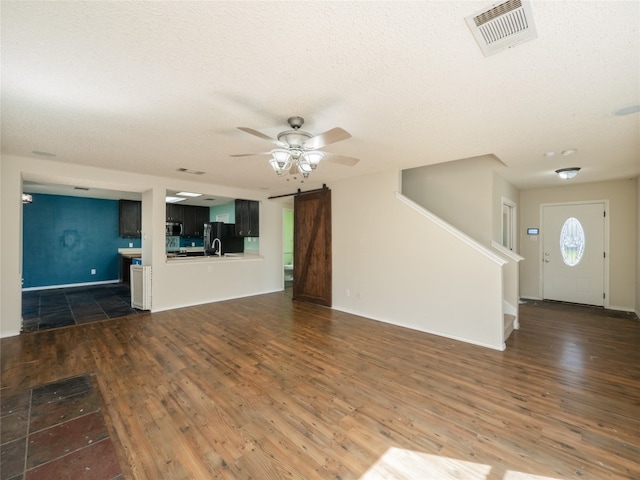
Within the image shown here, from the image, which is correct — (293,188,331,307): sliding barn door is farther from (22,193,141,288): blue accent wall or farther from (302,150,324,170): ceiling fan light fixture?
(22,193,141,288): blue accent wall

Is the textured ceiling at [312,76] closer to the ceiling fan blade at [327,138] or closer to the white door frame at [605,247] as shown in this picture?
the ceiling fan blade at [327,138]

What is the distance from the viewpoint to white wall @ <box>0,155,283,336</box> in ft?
12.6

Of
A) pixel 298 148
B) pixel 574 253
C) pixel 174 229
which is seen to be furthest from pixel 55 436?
pixel 574 253

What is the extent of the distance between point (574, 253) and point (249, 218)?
23.7 feet

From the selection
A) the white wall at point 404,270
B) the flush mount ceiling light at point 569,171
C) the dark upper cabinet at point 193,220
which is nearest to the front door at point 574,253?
the flush mount ceiling light at point 569,171

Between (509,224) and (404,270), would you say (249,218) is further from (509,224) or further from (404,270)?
(509,224)

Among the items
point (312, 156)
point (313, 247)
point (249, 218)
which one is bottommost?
point (313, 247)

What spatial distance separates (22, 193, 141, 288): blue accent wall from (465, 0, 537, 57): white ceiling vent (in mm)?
9478

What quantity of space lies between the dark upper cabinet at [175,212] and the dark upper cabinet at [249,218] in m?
2.70

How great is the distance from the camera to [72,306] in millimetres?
5535

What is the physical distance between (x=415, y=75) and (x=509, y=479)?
8.40 feet

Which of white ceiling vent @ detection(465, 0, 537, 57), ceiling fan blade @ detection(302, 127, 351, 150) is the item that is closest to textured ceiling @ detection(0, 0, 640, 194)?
white ceiling vent @ detection(465, 0, 537, 57)

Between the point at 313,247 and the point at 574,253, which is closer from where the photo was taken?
the point at 574,253

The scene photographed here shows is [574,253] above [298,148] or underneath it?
underneath
